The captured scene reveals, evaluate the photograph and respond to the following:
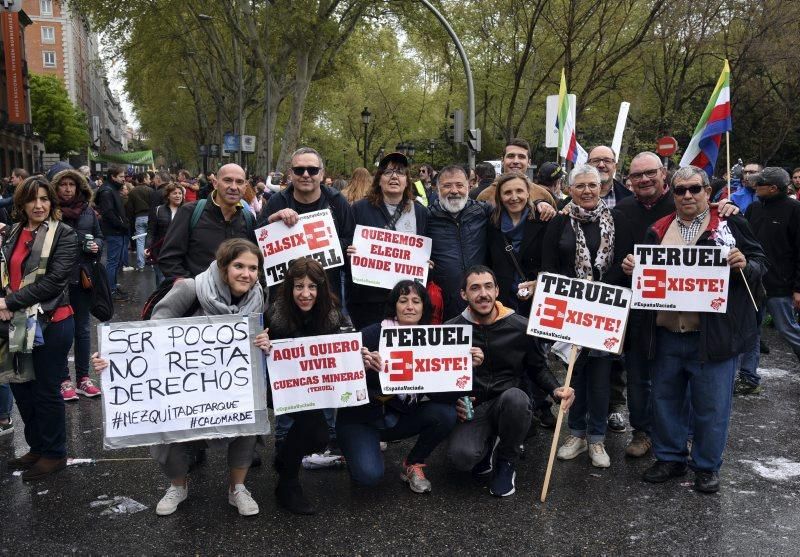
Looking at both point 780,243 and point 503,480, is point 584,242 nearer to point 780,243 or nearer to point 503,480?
point 503,480

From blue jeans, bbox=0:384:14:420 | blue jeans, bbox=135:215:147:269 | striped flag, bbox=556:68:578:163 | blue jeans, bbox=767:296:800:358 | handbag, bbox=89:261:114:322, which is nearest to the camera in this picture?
blue jeans, bbox=0:384:14:420

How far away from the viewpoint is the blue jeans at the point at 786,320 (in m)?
7.44

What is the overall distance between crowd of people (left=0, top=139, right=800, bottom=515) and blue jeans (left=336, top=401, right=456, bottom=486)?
0.4 inches

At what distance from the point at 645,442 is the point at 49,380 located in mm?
4158

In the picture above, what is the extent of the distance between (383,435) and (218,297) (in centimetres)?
141

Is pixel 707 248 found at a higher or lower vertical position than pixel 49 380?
higher

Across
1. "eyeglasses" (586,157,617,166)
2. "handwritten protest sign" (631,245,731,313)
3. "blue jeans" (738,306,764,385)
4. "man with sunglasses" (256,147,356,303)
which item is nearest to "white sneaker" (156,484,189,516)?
"man with sunglasses" (256,147,356,303)

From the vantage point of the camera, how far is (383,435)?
198 inches

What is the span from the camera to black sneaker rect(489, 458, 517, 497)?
15.7 ft

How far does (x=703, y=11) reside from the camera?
839 inches

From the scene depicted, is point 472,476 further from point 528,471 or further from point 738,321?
point 738,321

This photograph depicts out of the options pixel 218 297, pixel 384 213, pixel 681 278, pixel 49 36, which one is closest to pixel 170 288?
pixel 218 297

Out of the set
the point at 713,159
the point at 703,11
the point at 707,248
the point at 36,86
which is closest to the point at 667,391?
the point at 707,248

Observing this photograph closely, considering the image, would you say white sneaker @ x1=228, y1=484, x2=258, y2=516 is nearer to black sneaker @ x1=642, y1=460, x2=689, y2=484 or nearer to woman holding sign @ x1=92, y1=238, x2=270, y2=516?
woman holding sign @ x1=92, y1=238, x2=270, y2=516
